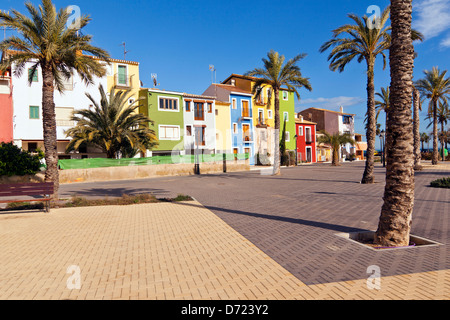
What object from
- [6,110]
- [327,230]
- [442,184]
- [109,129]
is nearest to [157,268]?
[327,230]

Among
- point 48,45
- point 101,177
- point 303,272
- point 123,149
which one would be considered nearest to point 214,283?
point 303,272

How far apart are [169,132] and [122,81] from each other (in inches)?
317

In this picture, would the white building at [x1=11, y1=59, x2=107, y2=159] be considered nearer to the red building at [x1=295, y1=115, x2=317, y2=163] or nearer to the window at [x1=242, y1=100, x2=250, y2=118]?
the window at [x1=242, y1=100, x2=250, y2=118]

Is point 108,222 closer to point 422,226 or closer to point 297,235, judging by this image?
point 297,235

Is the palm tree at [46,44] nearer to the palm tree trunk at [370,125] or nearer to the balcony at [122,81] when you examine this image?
the palm tree trunk at [370,125]

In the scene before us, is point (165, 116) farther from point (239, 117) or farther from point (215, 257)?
point (215, 257)

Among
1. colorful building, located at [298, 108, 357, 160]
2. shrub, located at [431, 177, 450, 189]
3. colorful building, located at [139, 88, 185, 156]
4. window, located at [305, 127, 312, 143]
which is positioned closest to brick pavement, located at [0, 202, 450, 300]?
shrub, located at [431, 177, 450, 189]

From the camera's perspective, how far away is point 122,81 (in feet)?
112

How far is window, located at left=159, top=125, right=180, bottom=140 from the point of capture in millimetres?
35650

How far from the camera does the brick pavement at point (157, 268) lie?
374 centimetres

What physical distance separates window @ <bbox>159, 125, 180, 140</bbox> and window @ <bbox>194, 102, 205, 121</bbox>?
3378 millimetres

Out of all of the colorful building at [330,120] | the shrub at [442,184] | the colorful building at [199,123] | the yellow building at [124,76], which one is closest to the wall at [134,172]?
the colorful building at [199,123]

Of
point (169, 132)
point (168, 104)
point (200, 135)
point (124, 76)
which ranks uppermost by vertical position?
point (124, 76)
